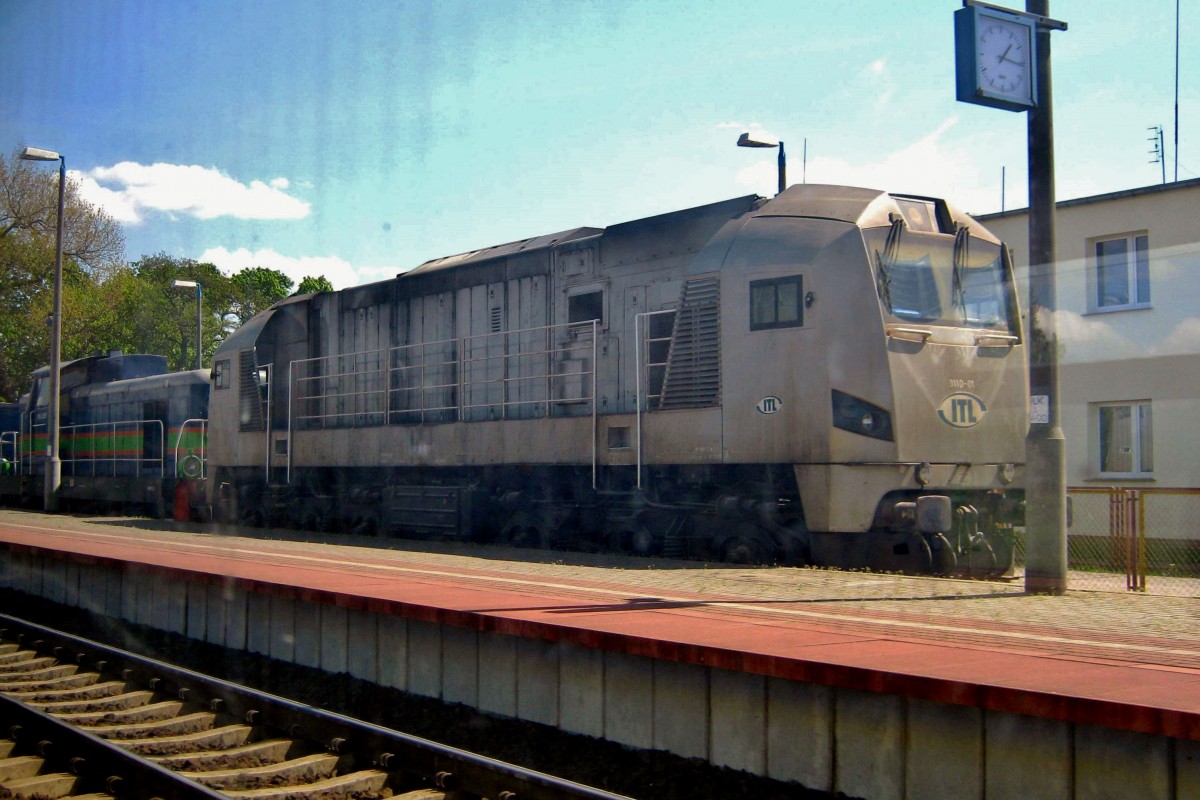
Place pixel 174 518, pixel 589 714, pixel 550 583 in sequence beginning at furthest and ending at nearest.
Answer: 1. pixel 174 518
2. pixel 550 583
3. pixel 589 714

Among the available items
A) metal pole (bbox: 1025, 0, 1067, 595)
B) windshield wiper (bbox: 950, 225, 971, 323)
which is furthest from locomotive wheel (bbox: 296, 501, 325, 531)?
metal pole (bbox: 1025, 0, 1067, 595)

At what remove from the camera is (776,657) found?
501 cm

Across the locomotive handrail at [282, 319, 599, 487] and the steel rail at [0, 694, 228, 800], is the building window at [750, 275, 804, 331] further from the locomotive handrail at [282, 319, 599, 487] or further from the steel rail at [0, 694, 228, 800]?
the steel rail at [0, 694, 228, 800]

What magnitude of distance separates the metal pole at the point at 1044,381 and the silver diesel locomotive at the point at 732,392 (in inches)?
40.3

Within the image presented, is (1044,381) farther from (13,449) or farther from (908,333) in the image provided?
(13,449)

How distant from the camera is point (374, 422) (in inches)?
634

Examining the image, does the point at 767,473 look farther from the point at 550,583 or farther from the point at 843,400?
the point at 550,583

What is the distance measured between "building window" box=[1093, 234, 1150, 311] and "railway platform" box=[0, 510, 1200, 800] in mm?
10389

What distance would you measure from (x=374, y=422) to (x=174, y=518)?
22.2 ft

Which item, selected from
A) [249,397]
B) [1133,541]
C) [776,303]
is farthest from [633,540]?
[249,397]

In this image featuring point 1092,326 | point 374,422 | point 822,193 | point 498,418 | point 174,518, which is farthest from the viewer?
point 174,518

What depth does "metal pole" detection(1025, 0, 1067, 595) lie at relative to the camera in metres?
8.30

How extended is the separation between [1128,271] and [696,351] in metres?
10.2

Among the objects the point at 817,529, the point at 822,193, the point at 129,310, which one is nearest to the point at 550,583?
the point at 817,529
